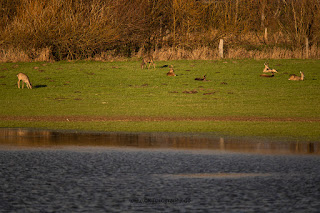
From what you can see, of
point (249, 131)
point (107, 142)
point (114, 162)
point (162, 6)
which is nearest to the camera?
point (114, 162)

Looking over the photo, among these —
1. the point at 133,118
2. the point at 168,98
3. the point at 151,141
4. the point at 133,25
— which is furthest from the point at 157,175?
the point at 133,25

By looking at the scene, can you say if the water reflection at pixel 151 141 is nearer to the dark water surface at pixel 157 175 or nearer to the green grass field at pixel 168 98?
the dark water surface at pixel 157 175

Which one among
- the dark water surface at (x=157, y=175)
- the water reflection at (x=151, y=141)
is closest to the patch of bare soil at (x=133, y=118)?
the water reflection at (x=151, y=141)

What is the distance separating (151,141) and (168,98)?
10.9 m

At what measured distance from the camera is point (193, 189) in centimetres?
854

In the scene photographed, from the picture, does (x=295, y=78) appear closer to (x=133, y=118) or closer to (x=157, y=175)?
(x=133, y=118)

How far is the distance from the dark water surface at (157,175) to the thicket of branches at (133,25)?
24.5 metres

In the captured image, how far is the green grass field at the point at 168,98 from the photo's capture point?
57.0ft

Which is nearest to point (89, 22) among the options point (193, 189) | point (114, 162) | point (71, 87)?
point (71, 87)

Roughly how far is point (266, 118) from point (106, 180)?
10573 millimetres

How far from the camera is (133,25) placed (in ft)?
137

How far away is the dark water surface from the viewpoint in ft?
25.1

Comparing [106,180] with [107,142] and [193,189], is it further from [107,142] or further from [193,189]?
[107,142]

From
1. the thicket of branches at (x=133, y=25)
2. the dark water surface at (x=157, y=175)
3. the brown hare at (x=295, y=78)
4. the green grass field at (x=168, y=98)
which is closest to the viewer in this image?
the dark water surface at (x=157, y=175)
